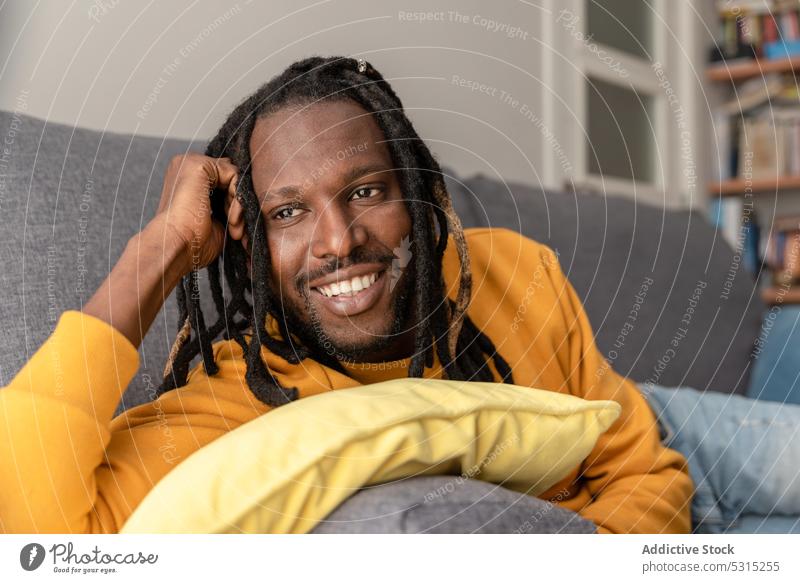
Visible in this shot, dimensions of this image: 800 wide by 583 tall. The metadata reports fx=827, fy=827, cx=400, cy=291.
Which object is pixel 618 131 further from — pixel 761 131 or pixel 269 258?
pixel 761 131

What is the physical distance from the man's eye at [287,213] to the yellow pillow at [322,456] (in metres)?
0.16

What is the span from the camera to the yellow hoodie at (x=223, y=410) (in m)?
0.50

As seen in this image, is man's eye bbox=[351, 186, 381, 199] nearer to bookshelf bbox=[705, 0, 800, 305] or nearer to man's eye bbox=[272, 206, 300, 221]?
man's eye bbox=[272, 206, 300, 221]

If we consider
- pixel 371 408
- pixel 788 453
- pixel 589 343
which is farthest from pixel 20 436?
pixel 788 453

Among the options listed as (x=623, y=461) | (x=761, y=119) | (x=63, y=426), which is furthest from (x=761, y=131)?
(x=63, y=426)

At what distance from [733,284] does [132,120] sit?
799 mm

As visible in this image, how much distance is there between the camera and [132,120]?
0.70 meters

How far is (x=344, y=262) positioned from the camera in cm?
60

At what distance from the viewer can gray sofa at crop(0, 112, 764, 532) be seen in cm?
61

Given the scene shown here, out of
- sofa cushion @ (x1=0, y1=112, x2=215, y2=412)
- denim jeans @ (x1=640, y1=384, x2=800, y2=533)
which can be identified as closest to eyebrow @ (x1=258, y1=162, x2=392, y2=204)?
sofa cushion @ (x1=0, y1=112, x2=215, y2=412)

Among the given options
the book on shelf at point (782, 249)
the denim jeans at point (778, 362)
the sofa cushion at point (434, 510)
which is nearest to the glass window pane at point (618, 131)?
the denim jeans at point (778, 362)

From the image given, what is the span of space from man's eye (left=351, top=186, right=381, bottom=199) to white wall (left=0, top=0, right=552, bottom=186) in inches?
3.2

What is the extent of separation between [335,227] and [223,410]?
0.15m

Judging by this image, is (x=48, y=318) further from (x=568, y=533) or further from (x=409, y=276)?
(x=568, y=533)
